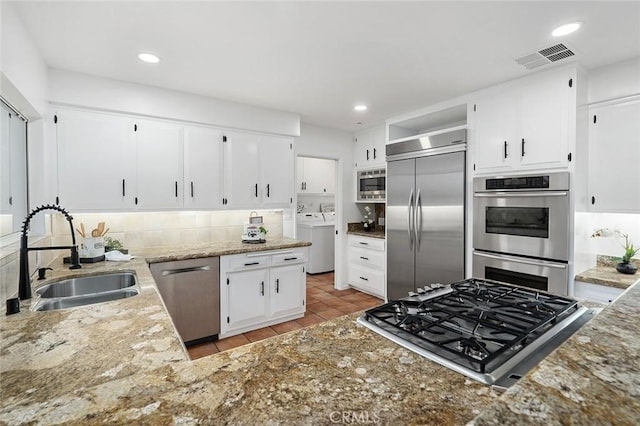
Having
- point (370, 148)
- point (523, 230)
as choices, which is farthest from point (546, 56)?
point (370, 148)

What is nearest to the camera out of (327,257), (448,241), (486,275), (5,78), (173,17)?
(5,78)

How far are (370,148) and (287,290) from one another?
2.43 metres

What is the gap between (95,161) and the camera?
110 inches

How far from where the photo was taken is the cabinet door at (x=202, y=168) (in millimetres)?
3218

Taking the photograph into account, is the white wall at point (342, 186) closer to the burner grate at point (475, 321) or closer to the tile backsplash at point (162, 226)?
the tile backsplash at point (162, 226)

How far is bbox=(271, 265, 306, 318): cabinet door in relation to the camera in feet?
11.0

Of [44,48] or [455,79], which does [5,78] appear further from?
[455,79]

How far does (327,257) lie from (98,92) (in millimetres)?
4270

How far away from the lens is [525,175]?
2691 mm

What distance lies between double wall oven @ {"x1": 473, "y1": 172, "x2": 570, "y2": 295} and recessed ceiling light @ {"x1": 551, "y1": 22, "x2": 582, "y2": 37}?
103 centimetres

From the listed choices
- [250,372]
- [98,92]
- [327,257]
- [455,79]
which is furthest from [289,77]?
[327,257]

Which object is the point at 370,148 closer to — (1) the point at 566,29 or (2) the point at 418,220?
(2) the point at 418,220

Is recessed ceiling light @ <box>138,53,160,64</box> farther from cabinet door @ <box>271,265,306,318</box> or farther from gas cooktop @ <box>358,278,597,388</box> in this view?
gas cooktop @ <box>358,278,597,388</box>

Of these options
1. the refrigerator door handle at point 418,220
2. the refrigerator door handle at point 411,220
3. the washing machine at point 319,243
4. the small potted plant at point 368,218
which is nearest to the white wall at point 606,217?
the refrigerator door handle at point 418,220
